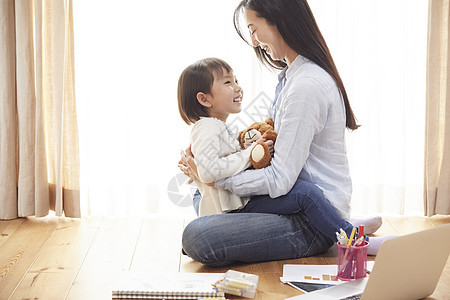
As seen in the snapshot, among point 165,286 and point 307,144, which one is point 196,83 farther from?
point 165,286

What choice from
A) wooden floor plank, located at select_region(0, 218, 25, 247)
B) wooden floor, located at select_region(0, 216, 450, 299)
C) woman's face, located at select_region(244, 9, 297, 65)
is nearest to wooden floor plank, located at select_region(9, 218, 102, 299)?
wooden floor, located at select_region(0, 216, 450, 299)

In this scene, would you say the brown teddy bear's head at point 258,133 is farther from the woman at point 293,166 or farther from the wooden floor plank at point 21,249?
the wooden floor plank at point 21,249

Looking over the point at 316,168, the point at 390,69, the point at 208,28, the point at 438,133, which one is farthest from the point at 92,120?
the point at 438,133

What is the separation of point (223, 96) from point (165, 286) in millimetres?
778

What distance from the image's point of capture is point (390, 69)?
3152mm

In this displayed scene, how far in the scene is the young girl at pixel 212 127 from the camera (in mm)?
2404

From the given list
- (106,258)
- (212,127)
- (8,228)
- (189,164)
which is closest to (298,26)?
(212,127)

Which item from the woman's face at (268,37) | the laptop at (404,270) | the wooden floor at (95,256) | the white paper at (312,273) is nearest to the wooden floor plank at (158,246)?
the wooden floor at (95,256)

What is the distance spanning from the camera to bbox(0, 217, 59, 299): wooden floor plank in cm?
226

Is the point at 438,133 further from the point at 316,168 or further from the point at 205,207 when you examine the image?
the point at 205,207

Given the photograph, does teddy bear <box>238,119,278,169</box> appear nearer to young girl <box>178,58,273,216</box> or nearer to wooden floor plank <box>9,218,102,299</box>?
young girl <box>178,58,273,216</box>

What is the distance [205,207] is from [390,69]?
126 centimetres

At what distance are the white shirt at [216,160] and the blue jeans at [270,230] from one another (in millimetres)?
98

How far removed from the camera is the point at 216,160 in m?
2.39
